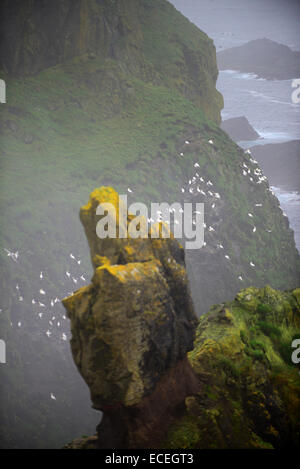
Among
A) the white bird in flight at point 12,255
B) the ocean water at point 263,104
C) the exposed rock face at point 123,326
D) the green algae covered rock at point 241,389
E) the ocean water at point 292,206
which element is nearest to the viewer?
the exposed rock face at point 123,326

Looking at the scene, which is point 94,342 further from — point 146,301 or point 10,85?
A: point 10,85

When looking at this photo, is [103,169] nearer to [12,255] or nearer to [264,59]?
[12,255]

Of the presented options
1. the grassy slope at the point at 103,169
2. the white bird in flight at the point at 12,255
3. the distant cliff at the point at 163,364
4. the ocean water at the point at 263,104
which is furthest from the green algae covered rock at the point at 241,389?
the ocean water at the point at 263,104

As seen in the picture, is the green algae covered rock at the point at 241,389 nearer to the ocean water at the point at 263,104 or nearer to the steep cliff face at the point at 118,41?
the steep cliff face at the point at 118,41

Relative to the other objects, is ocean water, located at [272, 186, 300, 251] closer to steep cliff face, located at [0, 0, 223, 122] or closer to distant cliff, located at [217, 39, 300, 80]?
distant cliff, located at [217, 39, 300, 80]
